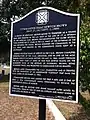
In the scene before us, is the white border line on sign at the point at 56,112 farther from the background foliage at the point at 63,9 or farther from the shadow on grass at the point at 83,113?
the background foliage at the point at 63,9

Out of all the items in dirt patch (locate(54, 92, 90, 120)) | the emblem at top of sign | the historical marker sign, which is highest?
the emblem at top of sign

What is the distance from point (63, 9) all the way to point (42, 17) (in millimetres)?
12111

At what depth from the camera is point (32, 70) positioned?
5480 millimetres

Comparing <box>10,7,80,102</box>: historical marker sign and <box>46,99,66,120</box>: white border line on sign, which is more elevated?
<box>10,7,80,102</box>: historical marker sign

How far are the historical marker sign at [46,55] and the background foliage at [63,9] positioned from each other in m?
2.43

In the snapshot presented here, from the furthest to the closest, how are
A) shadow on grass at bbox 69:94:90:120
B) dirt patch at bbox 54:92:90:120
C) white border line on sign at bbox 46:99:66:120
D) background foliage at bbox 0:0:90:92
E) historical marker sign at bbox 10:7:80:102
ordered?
dirt patch at bbox 54:92:90:120 < shadow on grass at bbox 69:94:90:120 < white border line on sign at bbox 46:99:66:120 < background foliage at bbox 0:0:90:92 < historical marker sign at bbox 10:7:80:102

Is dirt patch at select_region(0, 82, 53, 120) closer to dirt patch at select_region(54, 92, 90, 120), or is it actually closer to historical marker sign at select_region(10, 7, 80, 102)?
dirt patch at select_region(54, 92, 90, 120)

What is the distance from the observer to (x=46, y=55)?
210 inches

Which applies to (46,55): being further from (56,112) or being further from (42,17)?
(56,112)

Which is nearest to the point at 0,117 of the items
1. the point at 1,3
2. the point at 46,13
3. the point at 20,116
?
the point at 20,116

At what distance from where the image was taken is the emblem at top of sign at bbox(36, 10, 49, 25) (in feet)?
17.9

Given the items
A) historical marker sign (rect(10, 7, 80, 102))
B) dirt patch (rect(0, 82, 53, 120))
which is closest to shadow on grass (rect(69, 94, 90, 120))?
dirt patch (rect(0, 82, 53, 120))

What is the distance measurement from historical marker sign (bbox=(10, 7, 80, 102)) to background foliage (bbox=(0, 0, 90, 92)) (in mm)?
2433

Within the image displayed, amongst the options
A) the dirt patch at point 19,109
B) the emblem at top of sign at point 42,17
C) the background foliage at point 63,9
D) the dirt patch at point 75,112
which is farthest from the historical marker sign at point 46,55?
the dirt patch at point 75,112
